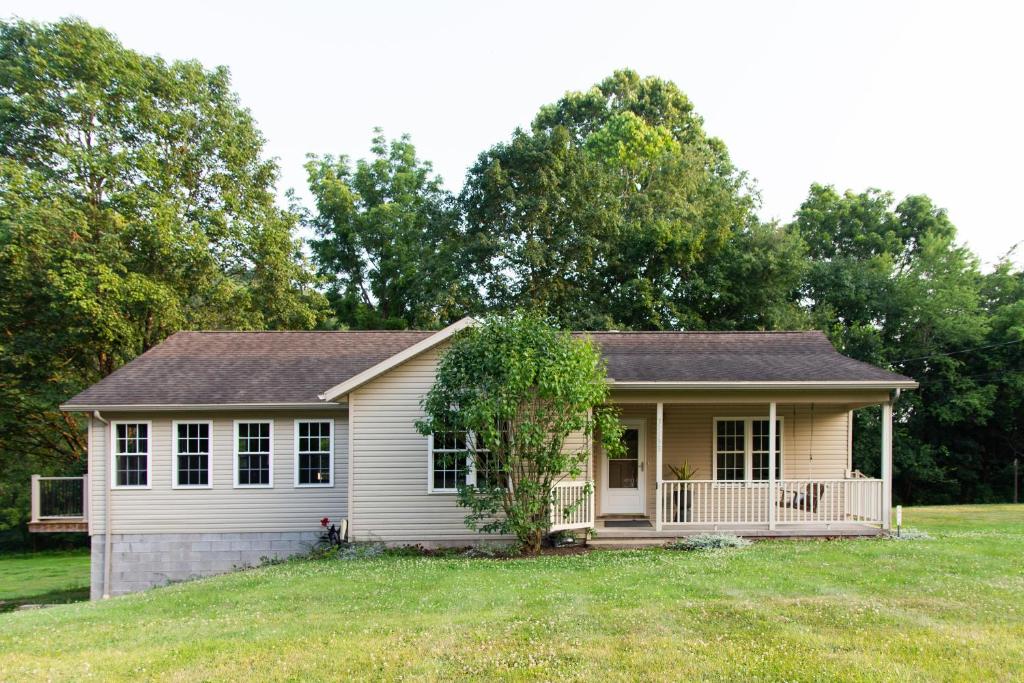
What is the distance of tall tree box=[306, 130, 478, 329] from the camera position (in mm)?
30766

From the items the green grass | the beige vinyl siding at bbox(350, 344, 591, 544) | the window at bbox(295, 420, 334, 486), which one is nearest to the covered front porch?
the beige vinyl siding at bbox(350, 344, 591, 544)

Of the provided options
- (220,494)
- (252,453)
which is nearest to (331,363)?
(252,453)

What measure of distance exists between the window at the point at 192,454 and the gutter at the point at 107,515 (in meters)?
1.24

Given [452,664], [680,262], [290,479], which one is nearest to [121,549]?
[290,479]

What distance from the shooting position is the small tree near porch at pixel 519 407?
1191 centimetres

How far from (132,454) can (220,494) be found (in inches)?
74.6

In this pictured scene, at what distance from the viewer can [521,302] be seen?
1009 inches

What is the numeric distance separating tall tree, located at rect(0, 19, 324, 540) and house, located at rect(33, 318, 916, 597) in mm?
6223

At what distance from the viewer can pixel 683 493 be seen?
15.0 metres

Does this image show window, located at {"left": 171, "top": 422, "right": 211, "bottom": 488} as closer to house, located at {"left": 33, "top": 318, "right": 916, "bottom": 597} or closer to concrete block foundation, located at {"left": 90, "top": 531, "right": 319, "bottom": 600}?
house, located at {"left": 33, "top": 318, "right": 916, "bottom": 597}

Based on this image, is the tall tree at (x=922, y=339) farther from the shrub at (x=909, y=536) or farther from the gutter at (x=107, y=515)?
the gutter at (x=107, y=515)

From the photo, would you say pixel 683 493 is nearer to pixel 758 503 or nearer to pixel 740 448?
pixel 758 503

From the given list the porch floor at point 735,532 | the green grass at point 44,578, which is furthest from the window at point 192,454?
the porch floor at point 735,532

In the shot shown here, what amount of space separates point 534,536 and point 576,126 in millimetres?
30842
